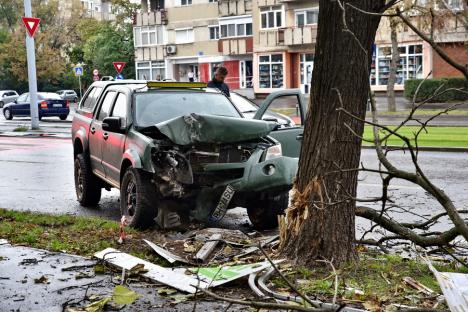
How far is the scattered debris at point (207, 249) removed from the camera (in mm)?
6635

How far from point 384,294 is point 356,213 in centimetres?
100

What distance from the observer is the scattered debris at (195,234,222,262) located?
6635 mm

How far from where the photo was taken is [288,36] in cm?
Answer: 5303

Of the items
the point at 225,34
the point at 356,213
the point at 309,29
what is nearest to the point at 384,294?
the point at 356,213

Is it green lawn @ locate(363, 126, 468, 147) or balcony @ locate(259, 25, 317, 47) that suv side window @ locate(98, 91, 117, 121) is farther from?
balcony @ locate(259, 25, 317, 47)

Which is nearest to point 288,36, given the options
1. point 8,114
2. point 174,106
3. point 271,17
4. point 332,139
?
point 271,17

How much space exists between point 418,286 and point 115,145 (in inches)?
209

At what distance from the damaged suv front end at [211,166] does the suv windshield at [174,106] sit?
0.78 m

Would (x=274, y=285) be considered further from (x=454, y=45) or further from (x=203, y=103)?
(x=454, y=45)

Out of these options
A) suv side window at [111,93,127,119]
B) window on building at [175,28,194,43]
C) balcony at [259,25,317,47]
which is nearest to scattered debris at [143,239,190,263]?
suv side window at [111,93,127,119]

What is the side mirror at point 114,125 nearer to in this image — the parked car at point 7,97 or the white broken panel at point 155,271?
the white broken panel at point 155,271

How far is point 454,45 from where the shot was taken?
141ft

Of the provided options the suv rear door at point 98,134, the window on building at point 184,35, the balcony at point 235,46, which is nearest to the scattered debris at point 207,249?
the suv rear door at point 98,134

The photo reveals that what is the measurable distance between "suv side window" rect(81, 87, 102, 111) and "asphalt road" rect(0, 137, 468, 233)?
1540mm
